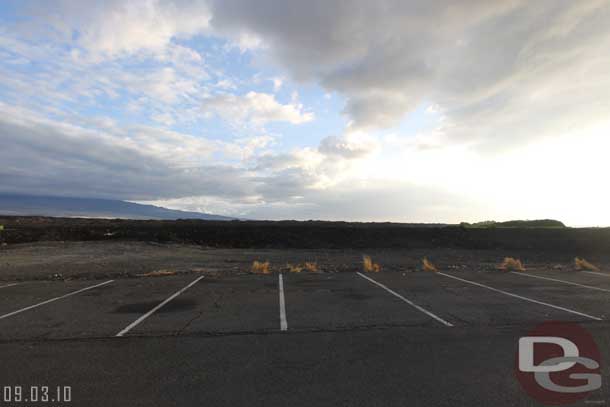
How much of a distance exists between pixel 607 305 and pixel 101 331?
1154cm

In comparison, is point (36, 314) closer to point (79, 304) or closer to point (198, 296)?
point (79, 304)

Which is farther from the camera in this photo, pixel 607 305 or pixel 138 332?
pixel 607 305

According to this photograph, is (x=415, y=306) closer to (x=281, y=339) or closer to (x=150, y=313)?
(x=281, y=339)

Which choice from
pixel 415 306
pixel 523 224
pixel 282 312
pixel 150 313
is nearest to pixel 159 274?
pixel 150 313

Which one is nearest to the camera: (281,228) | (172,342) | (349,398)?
(349,398)

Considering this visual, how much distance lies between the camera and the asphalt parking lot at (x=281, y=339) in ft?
13.5

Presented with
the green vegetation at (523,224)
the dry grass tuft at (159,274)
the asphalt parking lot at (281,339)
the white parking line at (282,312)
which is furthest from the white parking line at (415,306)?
the green vegetation at (523,224)

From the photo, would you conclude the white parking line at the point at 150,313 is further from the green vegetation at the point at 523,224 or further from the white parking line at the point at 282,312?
the green vegetation at the point at 523,224

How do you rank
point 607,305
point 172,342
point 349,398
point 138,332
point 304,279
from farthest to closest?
point 304,279 → point 607,305 → point 138,332 → point 172,342 → point 349,398

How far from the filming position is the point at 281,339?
5.97m

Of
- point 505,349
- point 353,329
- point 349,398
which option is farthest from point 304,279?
point 349,398

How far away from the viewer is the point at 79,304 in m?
8.51

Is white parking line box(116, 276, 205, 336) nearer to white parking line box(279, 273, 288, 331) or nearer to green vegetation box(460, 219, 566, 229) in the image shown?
white parking line box(279, 273, 288, 331)

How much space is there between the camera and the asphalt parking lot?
13.5 feet
